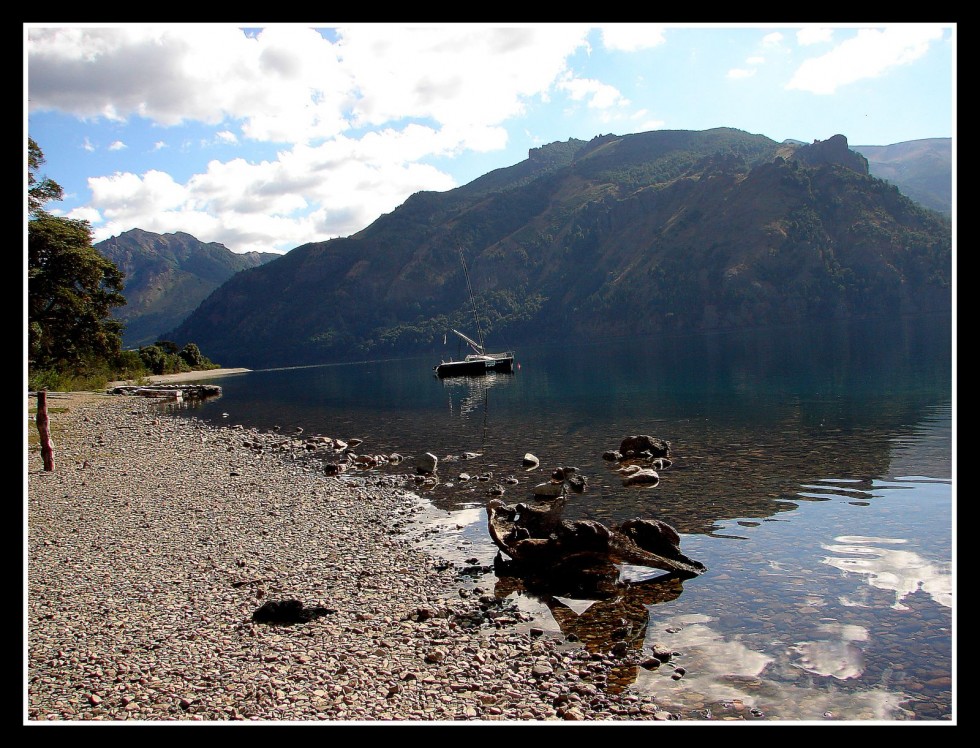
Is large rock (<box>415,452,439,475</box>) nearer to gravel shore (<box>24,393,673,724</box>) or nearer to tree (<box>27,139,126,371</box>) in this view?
gravel shore (<box>24,393,673,724</box>)

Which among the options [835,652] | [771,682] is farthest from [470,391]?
[771,682]

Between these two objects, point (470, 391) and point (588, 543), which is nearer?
point (588, 543)

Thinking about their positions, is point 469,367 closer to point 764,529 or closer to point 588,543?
point 764,529

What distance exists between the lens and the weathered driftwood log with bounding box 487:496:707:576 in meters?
13.9

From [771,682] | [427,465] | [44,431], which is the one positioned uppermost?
[44,431]

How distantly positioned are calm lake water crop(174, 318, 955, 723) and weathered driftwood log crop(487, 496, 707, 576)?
1.53ft

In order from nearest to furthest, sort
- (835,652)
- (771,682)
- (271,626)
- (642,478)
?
(771,682), (835,652), (271,626), (642,478)

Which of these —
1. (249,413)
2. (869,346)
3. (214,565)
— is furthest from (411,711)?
(869,346)

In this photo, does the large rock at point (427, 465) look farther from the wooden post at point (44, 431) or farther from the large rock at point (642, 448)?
the wooden post at point (44, 431)

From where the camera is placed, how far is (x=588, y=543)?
1409 centimetres

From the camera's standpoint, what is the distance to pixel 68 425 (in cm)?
4138

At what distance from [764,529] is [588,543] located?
6.12m

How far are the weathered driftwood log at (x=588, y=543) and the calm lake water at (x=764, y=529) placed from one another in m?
0.47

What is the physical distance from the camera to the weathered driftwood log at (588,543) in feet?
45.7
